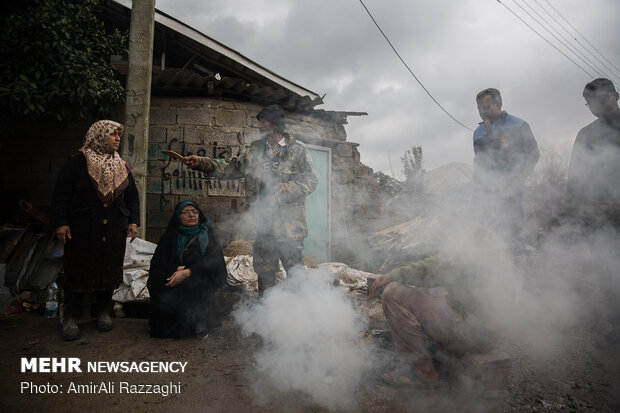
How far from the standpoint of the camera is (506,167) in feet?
10.9

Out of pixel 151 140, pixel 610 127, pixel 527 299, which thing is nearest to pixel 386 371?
pixel 527 299

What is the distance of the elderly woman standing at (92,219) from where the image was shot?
10.2 ft

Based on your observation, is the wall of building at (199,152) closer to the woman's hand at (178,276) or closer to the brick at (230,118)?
the brick at (230,118)

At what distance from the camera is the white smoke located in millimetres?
2330

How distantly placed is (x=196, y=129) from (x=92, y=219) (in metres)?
3.24

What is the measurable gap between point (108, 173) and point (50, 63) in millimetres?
2660

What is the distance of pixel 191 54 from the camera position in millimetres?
7031

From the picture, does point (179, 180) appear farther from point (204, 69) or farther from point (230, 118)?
point (204, 69)

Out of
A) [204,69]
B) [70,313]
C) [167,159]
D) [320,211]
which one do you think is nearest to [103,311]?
[70,313]

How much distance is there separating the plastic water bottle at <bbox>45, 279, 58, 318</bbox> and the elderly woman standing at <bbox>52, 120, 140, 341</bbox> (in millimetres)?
739

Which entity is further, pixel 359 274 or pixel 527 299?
pixel 359 274

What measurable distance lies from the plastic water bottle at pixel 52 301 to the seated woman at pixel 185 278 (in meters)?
1.34

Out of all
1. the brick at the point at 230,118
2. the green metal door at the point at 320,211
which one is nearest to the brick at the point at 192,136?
the brick at the point at 230,118

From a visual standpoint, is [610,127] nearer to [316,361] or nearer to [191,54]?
[316,361]
